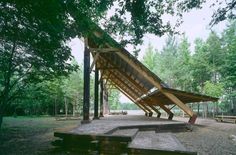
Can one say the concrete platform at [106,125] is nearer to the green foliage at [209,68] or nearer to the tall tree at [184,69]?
the green foliage at [209,68]

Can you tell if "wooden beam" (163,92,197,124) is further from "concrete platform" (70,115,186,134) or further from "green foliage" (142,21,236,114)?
"green foliage" (142,21,236,114)

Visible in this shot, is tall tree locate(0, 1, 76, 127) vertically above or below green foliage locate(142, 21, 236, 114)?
below

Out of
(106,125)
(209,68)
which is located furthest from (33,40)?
(209,68)

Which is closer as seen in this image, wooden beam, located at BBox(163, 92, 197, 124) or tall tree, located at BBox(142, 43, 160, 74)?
wooden beam, located at BBox(163, 92, 197, 124)

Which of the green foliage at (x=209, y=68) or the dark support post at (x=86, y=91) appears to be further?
the green foliage at (x=209, y=68)

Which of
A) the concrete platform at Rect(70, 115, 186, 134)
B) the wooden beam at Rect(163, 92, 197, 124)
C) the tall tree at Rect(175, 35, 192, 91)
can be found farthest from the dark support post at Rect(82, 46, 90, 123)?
the tall tree at Rect(175, 35, 192, 91)

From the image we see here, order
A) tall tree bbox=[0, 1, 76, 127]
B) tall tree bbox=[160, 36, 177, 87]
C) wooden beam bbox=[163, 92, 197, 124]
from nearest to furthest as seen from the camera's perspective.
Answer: tall tree bbox=[0, 1, 76, 127] < wooden beam bbox=[163, 92, 197, 124] < tall tree bbox=[160, 36, 177, 87]

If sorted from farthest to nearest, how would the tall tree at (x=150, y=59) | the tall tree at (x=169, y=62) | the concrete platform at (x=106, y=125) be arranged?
the tall tree at (x=150, y=59) < the tall tree at (x=169, y=62) < the concrete platform at (x=106, y=125)

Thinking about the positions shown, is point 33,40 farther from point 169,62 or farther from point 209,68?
point 169,62

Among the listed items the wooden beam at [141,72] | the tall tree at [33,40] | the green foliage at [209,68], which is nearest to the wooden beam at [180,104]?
the wooden beam at [141,72]

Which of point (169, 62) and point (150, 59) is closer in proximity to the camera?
point (169, 62)

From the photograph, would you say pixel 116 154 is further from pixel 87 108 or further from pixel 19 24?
pixel 87 108

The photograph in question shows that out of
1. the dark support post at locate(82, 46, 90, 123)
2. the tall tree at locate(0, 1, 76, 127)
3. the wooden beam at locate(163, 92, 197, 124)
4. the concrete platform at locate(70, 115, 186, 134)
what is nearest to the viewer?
the tall tree at locate(0, 1, 76, 127)

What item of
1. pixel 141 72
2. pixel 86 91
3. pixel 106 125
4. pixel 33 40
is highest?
pixel 33 40
